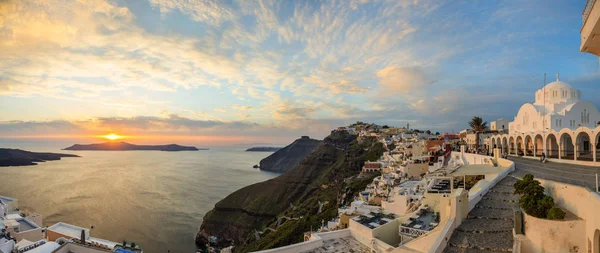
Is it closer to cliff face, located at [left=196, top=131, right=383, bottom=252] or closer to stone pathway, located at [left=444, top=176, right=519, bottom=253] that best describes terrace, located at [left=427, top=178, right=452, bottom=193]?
stone pathway, located at [left=444, top=176, right=519, bottom=253]

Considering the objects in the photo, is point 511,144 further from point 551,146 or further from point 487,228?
point 487,228

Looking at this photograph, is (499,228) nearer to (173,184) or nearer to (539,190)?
(539,190)

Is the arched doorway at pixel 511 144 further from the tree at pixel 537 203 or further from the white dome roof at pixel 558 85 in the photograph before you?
the tree at pixel 537 203

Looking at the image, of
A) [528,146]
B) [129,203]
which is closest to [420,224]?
[528,146]

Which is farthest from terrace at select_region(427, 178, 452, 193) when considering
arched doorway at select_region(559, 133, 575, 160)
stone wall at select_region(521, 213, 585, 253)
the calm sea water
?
the calm sea water

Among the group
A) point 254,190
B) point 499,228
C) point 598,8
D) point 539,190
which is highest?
point 598,8

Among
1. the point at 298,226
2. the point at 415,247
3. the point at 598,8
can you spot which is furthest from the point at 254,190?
the point at 598,8
